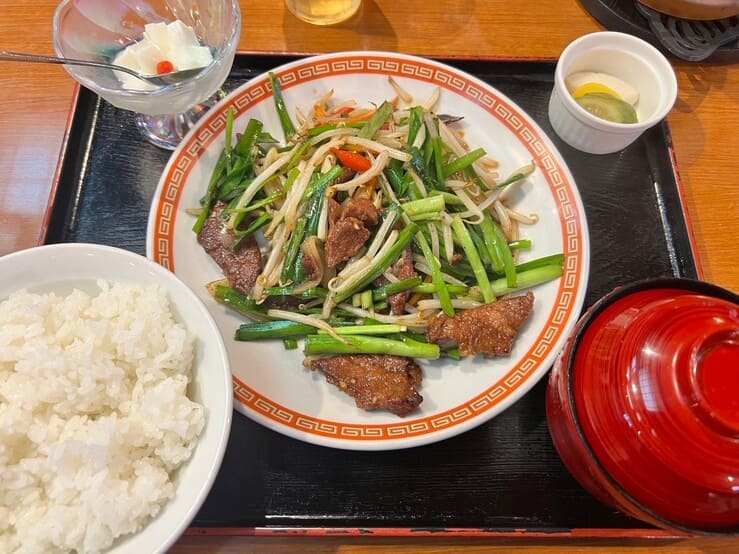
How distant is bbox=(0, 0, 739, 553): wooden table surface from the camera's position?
7.57 feet

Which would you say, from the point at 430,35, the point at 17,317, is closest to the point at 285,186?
the point at 17,317

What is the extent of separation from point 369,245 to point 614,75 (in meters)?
1.37

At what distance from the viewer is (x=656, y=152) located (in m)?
2.35

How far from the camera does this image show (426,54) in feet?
8.45

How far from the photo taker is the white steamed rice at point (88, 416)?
51.1 inches

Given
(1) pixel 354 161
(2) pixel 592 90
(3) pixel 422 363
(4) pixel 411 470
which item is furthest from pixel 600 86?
(4) pixel 411 470

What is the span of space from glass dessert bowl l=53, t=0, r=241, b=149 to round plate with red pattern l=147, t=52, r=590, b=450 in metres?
0.18

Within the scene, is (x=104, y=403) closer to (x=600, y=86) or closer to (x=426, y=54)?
(x=426, y=54)

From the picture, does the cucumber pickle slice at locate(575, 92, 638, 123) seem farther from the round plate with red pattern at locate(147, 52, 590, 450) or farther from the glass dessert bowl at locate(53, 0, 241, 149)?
the glass dessert bowl at locate(53, 0, 241, 149)

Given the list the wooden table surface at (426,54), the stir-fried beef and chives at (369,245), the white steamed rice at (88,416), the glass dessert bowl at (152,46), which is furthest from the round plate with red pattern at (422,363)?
the wooden table surface at (426,54)

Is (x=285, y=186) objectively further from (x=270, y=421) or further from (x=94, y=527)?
(x=94, y=527)

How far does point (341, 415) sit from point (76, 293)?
2.87 ft

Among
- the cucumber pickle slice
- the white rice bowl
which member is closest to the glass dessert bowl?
the white rice bowl

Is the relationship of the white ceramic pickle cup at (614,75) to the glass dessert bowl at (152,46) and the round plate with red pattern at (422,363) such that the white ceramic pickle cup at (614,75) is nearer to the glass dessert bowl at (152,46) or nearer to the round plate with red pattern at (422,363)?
the round plate with red pattern at (422,363)
